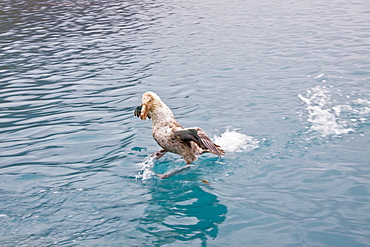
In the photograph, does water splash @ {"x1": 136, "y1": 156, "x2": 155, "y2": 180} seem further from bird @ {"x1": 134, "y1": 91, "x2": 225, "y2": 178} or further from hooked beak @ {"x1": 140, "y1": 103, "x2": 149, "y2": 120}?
Result: hooked beak @ {"x1": 140, "y1": 103, "x2": 149, "y2": 120}

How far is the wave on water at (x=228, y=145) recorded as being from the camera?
7885 millimetres

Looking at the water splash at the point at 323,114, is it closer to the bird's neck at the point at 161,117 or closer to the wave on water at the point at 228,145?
the wave on water at the point at 228,145

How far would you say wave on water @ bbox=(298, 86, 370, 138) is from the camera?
9.09m

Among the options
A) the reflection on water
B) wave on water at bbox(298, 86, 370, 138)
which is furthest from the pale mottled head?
wave on water at bbox(298, 86, 370, 138)

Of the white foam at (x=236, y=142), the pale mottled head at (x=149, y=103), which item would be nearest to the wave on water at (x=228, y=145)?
the white foam at (x=236, y=142)

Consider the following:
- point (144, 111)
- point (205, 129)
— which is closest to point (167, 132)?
point (144, 111)

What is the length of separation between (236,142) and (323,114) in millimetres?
2261

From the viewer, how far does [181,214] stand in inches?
256

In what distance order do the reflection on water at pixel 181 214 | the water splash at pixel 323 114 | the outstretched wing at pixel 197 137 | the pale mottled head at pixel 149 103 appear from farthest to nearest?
the water splash at pixel 323 114 → the pale mottled head at pixel 149 103 → the outstretched wing at pixel 197 137 → the reflection on water at pixel 181 214

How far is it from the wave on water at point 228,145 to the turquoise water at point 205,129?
0.04m

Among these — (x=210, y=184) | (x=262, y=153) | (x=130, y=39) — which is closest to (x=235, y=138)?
(x=262, y=153)

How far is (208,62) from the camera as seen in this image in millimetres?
15164

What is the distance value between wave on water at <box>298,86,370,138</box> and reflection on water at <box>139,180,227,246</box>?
123 inches

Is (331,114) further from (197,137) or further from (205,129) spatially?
(197,137)
